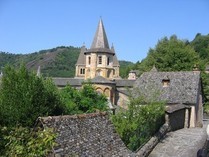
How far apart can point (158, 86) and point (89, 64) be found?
2805cm

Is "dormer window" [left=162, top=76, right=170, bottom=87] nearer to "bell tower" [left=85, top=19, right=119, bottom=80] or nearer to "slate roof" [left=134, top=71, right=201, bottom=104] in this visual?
"slate roof" [left=134, top=71, right=201, bottom=104]

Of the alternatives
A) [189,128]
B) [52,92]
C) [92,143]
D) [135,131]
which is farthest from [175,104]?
[92,143]

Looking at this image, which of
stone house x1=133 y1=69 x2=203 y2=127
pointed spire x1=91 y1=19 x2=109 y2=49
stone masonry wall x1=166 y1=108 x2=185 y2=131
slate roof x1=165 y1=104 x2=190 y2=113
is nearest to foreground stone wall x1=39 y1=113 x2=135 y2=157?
slate roof x1=165 y1=104 x2=190 y2=113

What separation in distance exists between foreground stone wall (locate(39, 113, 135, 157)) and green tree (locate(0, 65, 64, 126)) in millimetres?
6243

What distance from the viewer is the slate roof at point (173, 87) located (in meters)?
30.5

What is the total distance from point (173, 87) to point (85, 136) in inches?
822

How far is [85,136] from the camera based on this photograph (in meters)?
13.1

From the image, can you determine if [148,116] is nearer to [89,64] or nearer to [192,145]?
[192,145]

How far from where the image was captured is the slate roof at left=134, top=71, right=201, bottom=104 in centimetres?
3055

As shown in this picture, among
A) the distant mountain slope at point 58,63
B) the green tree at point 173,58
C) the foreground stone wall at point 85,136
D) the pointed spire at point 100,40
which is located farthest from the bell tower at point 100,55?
the distant mountain slope at point 58,63

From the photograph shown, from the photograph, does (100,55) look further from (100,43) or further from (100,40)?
(100,40)

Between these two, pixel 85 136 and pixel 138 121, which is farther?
pixel 138 121

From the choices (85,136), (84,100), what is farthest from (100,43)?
(85,136)

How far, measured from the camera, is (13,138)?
8.77m
